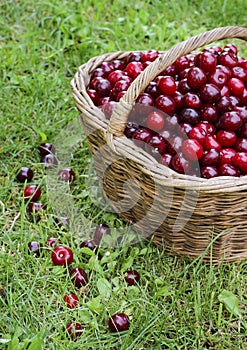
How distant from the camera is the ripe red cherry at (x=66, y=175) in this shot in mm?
2674

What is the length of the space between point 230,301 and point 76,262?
2.01 feet

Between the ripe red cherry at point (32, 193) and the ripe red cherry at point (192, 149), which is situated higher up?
the ripe red cherry at point (192, 149)

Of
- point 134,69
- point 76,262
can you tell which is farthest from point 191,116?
point 76,262

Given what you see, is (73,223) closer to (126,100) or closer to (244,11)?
(126,100)

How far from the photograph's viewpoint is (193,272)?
2227 millimetres

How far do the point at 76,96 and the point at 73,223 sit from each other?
0.55m

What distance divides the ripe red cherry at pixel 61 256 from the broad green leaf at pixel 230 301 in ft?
1.96

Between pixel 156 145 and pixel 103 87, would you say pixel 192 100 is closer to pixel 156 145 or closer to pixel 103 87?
pixel 156 145

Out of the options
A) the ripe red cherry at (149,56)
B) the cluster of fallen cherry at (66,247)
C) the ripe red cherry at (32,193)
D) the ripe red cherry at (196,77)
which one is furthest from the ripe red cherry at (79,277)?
the ripe red cherry at (149,56)

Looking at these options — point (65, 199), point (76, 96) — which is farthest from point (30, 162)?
point (76, 96)

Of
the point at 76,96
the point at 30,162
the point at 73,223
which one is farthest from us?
the point at 30,162

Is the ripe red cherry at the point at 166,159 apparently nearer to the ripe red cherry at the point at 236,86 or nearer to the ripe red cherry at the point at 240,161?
the ripe red cherry at the point at 240,161

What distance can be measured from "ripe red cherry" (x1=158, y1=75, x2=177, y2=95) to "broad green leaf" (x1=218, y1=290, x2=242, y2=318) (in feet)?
2.55

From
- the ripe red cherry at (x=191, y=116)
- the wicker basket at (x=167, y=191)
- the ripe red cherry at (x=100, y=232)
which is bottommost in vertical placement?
the ripe red cherry at (x=100, y=232)
